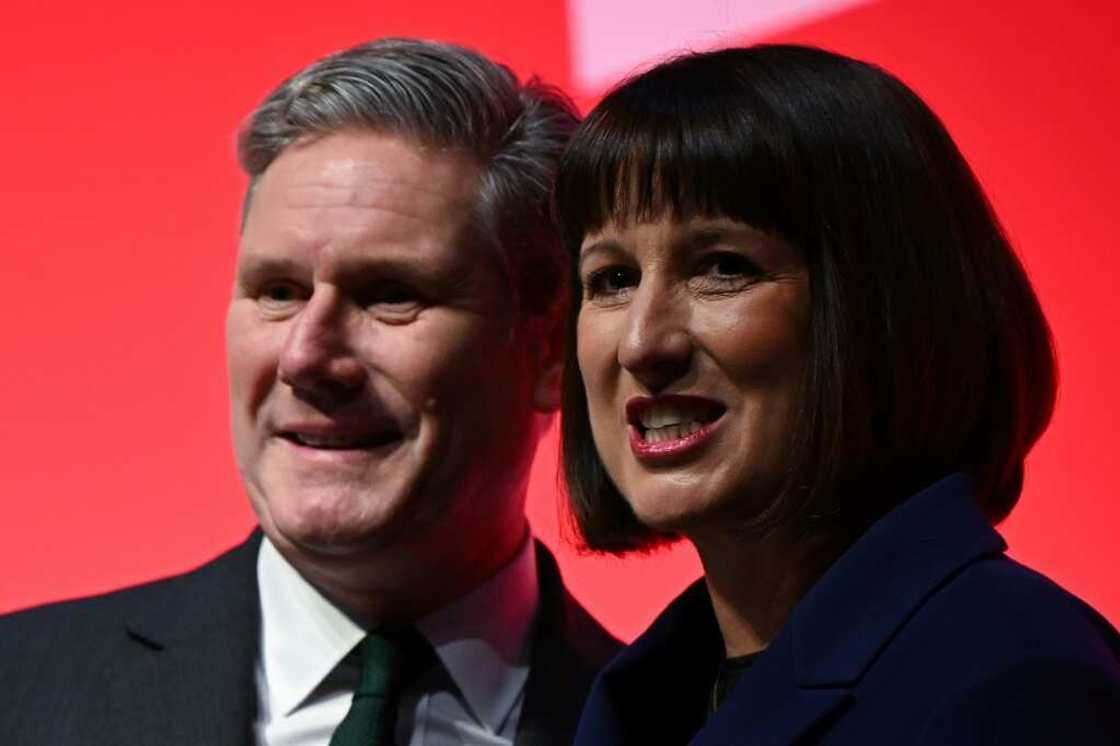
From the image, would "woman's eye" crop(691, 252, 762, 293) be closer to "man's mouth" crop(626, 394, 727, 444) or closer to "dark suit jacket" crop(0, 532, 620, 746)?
"man's mouth" crop(626, 394, 727, 444)

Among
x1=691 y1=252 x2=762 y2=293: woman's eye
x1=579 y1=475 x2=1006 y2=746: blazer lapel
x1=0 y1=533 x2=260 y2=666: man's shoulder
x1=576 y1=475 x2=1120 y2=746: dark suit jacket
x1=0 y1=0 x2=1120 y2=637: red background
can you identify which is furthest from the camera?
x1=0 y1=0 x2=1120 y2=637: red background

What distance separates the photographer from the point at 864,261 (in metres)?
1.66

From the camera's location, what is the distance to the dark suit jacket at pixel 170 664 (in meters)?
2.29

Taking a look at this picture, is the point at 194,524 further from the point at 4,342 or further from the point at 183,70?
the point at 183,70

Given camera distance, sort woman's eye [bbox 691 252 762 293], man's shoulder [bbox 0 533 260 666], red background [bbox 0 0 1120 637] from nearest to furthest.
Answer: woman's eye [bbox 691 252 762 293]
man's shoulder [bbox 0 533 260 666]
red background [bbox 0 0 1120 637]

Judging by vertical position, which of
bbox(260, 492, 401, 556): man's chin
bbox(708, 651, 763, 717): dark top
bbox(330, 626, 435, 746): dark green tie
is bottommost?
bbox(330, 626, 435, 746): dark green tie

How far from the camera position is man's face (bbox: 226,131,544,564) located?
7.54 feet

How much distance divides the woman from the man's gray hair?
26.5 inches

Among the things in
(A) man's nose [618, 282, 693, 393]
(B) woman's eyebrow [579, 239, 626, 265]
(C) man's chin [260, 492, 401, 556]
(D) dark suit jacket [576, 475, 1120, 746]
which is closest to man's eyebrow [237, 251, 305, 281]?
(C) man's chin [260, 492, 401, 556]

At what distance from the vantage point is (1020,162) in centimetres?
251

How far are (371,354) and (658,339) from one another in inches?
27.2

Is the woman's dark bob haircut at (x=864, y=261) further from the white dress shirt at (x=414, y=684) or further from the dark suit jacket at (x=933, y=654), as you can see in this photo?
the white dress shirt at (x=414, y=684)

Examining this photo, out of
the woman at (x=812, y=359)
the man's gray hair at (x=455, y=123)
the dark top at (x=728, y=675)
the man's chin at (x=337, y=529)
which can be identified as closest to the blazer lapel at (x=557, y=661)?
the man's chin at (x=337, y=529)

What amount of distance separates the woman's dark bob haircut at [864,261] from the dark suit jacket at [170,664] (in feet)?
2.47
